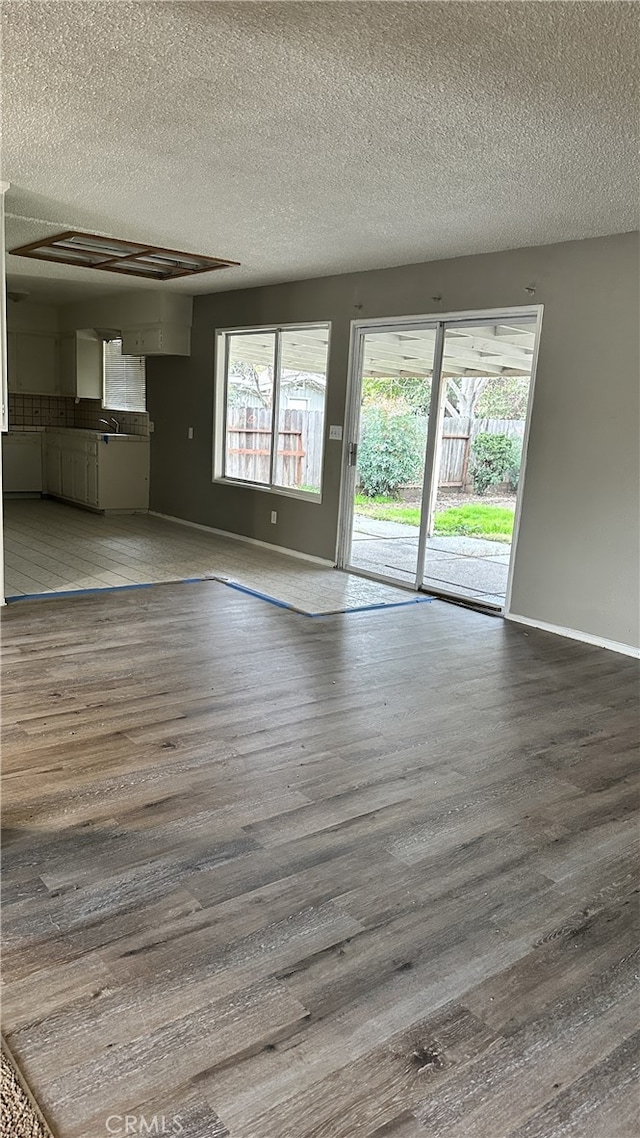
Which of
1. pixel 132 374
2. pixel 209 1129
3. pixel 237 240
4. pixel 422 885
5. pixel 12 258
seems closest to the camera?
pixel 209 1129

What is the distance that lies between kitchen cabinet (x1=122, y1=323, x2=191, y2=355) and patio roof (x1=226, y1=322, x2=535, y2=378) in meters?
1.59

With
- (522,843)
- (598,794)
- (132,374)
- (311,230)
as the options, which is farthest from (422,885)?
(132,374)

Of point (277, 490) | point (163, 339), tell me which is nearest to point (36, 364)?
point (163, 339)

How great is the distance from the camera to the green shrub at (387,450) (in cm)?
611

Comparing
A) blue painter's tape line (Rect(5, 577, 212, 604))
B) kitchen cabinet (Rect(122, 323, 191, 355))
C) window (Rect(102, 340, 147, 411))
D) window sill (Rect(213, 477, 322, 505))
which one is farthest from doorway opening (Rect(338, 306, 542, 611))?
window (Rect(102, 340, 147, 411))

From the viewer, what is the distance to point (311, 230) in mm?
4977

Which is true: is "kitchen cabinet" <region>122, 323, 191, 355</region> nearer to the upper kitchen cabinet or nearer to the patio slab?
the upper kitchen cabinet

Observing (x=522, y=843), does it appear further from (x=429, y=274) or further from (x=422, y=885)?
(x=429, y=274)

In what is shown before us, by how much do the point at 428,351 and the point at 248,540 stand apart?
9.42 feet

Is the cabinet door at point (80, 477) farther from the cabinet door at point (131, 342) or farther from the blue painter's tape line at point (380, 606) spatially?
the blue painter's tape line at point (380, 606)

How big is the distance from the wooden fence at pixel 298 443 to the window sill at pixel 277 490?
0.06 metres

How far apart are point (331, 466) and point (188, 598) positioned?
2.02m

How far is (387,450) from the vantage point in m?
6.35

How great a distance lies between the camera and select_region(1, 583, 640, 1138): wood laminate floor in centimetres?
160
